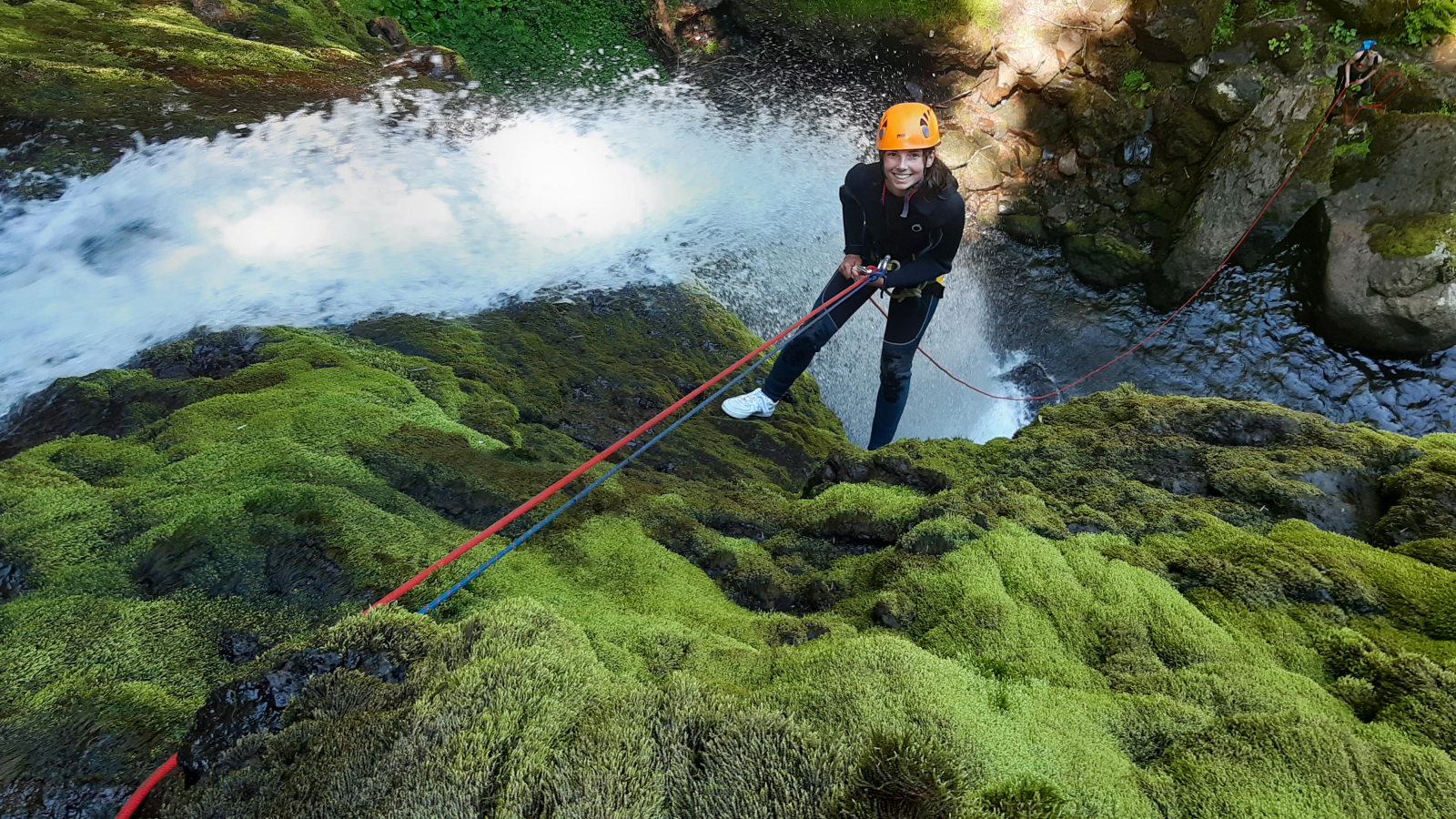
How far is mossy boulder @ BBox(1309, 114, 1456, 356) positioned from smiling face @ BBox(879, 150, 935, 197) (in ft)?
20.4

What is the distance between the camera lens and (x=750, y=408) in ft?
22.0

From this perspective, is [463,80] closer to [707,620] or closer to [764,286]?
[764,286]

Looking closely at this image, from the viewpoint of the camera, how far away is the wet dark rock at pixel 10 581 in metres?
2.54

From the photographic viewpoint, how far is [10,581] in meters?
2.58

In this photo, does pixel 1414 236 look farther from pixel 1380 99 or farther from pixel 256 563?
pixel 256 563

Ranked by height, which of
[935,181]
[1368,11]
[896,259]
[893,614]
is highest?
[1368,11]

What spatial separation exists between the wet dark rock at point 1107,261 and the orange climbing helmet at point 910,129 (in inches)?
228

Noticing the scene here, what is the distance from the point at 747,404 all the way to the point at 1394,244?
7481mm

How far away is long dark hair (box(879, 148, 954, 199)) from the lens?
5.16 meters

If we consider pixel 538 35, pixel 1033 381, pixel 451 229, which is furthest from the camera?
pixel 538 35

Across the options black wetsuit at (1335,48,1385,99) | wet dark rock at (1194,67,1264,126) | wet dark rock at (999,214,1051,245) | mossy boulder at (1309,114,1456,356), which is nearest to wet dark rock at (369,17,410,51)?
wet dark rock at (999,214,1051,245)

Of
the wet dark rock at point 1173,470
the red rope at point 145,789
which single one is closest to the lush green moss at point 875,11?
the wet dark rock at point 1173,470

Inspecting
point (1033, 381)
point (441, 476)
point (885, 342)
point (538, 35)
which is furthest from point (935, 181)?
point (538, 35)

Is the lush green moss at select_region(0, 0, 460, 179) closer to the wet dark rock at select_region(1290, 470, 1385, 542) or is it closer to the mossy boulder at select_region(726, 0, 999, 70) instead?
the mossy boulder at select_region(726, 0, 999, 70)
